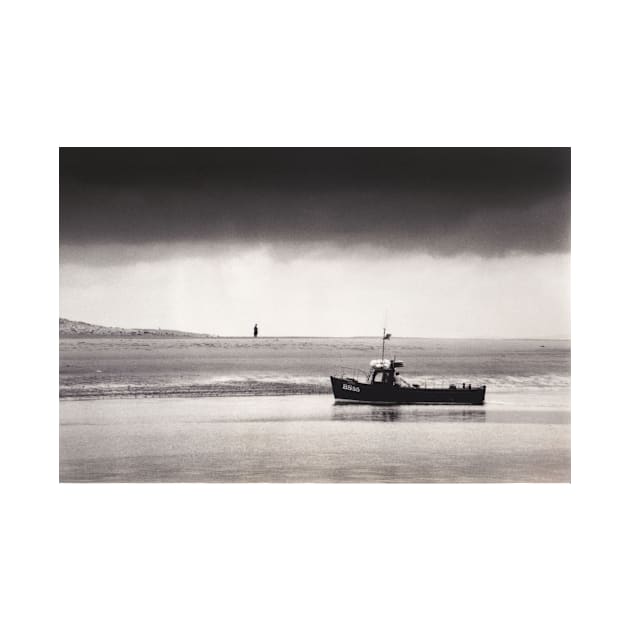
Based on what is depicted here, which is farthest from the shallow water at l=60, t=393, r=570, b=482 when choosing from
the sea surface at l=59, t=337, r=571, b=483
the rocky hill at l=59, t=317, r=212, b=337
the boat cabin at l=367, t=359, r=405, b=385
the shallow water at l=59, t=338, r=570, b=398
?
the rocky hill at l=59, t=317, r=212, b=337

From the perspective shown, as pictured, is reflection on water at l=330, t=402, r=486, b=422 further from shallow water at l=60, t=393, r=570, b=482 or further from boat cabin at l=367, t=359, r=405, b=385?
boat cabin at l=367, t=359, r=405, b=385

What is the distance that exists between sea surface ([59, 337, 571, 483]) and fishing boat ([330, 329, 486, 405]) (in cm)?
6

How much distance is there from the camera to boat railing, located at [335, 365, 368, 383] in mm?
6941

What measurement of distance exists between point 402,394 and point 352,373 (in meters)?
0.44

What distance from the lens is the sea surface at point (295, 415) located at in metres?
6.62

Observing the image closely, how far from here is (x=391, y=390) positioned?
707cm

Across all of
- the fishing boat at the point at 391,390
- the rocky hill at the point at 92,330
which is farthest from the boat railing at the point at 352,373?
the rocky hill at the point at 92,330

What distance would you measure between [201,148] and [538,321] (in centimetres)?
281

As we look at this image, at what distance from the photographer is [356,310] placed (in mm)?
6852

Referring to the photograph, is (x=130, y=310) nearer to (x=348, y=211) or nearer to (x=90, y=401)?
(x=90, y=401)

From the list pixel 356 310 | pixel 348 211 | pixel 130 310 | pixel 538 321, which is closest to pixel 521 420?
pixel 538 321

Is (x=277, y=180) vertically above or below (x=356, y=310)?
above

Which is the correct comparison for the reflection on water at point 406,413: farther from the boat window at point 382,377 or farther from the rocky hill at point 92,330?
the rocky hill at point 92,330

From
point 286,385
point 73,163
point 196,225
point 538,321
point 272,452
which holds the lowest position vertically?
point 272,452
